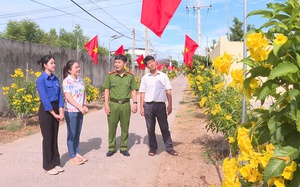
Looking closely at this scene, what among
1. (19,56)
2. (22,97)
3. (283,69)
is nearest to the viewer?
(283,69)

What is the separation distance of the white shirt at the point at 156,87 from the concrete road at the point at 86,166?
0.95 meters

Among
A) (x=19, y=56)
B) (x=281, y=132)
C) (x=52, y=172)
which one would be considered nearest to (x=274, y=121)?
(x=281, y=132)

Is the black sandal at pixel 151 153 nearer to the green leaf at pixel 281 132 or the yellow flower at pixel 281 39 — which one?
the green leaf at pixel 281 132

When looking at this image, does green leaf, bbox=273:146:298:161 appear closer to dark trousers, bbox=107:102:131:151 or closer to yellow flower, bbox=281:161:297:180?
yellow flower, bbox=281:161:297:180

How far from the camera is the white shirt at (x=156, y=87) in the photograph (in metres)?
4.84

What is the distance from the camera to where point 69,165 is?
446 cm

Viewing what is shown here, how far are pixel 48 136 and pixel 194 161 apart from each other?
2.17 meters

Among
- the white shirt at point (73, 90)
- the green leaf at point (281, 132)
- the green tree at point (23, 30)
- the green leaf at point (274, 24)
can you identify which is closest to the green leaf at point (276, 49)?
→ the green leaf at point (274, 24)

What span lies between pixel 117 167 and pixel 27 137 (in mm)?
2682

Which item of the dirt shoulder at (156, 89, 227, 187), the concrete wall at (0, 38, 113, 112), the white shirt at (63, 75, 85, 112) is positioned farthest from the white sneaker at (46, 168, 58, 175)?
the concrete wall at (0, 38, 113, 112)

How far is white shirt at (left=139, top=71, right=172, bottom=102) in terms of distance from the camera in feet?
15.9

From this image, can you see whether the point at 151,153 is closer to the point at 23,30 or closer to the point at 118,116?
the point at 118,116

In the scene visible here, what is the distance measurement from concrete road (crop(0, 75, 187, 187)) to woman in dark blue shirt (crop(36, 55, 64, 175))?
0.70ft

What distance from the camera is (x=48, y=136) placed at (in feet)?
13.2
